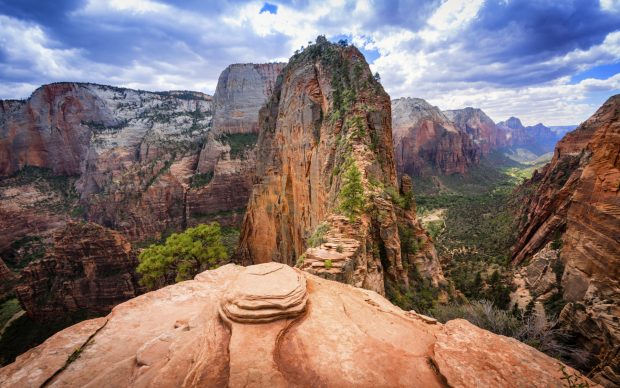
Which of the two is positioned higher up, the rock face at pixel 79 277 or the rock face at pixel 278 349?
the rock face at pixel 278 349

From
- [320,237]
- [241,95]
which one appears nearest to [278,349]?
[320,237]

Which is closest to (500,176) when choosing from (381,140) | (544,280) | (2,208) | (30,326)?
(544,280)

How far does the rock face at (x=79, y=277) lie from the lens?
1398 inches

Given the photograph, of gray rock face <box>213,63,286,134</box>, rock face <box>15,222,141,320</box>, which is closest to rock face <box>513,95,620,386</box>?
rock face <box>15,222,141,320</box>

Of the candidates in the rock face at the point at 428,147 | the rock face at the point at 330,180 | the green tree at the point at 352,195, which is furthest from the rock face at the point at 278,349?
the rock face at the point at 428,147

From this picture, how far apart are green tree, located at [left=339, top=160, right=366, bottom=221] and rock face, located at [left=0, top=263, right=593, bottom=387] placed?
7756mm

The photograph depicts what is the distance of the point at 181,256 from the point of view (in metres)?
29.2

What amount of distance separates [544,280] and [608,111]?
36.9 m

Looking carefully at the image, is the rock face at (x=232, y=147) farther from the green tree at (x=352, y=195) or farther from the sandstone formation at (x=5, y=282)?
the green tree at (x=352, y=195)

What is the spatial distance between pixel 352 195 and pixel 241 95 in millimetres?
82854

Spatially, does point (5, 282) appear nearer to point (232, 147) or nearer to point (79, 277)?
point (79, 277)

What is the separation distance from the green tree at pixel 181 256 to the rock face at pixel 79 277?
34.8 feet

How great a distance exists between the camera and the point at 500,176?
5261 inches

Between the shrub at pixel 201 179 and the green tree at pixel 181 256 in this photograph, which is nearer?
the green tree at pixel 181 256
